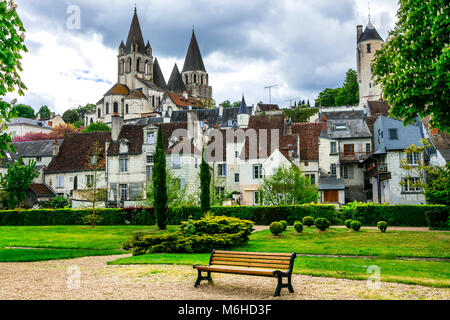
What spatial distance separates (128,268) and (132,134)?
35708 millimetres

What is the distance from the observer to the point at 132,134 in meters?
46.9

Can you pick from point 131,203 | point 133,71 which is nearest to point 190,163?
point 131,203

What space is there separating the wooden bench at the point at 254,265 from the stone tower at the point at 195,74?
12397 cm

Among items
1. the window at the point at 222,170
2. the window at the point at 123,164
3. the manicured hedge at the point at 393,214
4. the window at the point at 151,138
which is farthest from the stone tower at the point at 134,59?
the manicured hedge at the point at 393,214

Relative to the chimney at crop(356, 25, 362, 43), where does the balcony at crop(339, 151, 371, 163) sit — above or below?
below

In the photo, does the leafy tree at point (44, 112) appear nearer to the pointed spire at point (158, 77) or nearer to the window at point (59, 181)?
the pointed spire at point (158, 77)

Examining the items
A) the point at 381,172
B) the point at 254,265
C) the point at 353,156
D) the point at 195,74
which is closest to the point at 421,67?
the point at 254,265

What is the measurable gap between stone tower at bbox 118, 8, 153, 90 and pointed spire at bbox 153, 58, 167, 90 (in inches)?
164

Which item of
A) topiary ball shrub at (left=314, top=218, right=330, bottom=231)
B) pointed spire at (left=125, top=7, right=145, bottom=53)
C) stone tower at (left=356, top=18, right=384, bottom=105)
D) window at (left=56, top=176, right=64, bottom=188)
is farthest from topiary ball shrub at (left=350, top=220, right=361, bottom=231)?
pointed spire at (left=125, top=7, right=145, bottom=53)

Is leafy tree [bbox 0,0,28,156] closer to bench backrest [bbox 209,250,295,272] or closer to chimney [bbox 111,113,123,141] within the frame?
bench backrest [bbox 209,250,295,272]

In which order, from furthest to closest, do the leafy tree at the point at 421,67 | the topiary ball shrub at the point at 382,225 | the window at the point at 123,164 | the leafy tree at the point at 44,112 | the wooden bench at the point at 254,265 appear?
1. the leafy tree at the point at 44,112
2. the window at the point at 123,164
3. the topiary ball shrub at the point at 382,225
4. the leafy tree at the point at 421,67
5. the wooden bench at the point at 254,265

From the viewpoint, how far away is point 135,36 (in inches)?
4734

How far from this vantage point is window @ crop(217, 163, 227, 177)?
46.7 m

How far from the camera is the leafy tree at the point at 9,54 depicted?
1091 cm
